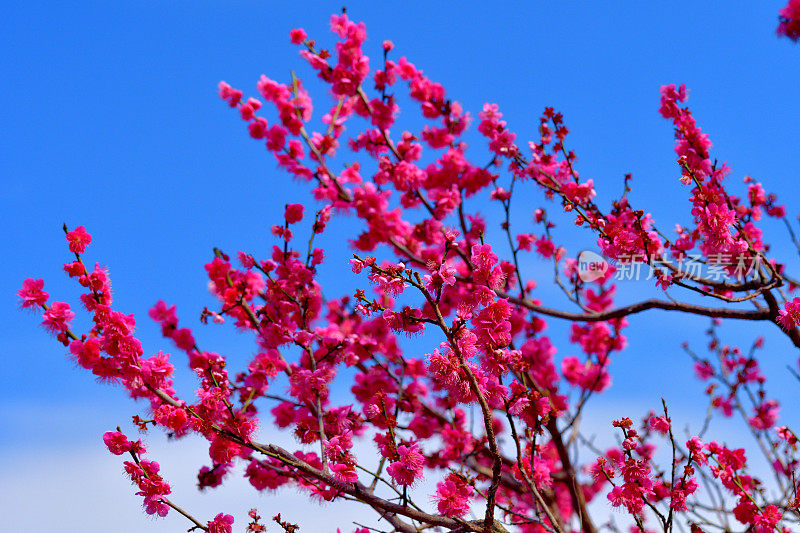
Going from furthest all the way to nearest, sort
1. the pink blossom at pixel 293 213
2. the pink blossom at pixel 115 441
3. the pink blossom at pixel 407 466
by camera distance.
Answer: the pink blossom at pixel 293 213, the pink blossom at pixel 115 441, the pink blossom at pixel 407 466

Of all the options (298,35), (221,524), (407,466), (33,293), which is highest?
(298,35)

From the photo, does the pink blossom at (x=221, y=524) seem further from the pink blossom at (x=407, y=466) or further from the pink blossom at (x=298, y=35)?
the pink blossom at (x=298, y=35)

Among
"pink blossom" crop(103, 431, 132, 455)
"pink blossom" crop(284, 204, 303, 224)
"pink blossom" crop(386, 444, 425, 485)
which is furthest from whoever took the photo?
"pink blossom" crop(284, 204, 303, 224)

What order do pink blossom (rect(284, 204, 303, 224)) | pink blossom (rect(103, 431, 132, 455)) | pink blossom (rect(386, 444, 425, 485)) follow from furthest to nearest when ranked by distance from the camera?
pink blossom (rect(284, 204, 303, 224)) < pink blossom (rect(103, 431, 132, 455)) < pink blossom (rect(386, 444, 425, 485))

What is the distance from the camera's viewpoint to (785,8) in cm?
413

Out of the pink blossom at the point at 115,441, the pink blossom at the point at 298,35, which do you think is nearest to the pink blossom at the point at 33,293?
the pink blossom at the point at 115,441

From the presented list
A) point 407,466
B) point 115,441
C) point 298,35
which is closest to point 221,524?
point 115,441

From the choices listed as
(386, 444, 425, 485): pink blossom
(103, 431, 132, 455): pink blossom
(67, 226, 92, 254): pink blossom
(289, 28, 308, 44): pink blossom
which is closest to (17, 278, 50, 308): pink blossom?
(67, 226, 92, 254): pink blossom

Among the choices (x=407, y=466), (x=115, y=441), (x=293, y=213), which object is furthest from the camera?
(x=293, y=213)

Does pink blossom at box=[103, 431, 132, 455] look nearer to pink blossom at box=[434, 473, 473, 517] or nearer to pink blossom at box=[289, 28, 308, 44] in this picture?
pink blossom at box=[434, 473, 473, 517]

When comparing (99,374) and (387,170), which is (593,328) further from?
(99,374)

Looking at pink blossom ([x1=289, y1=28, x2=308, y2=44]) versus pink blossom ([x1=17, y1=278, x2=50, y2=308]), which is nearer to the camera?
pink blossom ([x1=17, y1=278, x2=50, y2=308])

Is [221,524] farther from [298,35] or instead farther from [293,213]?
[298,35]

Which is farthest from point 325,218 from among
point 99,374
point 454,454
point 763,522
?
point 763,522
